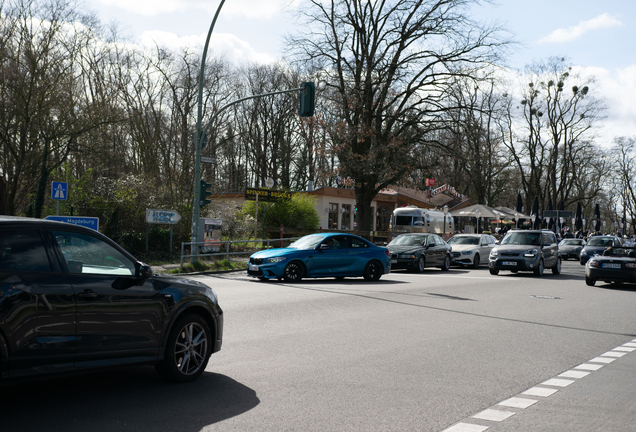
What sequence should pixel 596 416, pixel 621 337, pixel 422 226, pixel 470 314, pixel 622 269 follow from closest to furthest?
pixel 596 416
pixel 621 337
pixel 470 314
pixel 622 269
pixel 422 226

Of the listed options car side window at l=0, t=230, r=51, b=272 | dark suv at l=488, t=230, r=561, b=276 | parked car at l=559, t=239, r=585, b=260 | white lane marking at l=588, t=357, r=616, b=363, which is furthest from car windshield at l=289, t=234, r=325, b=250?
parked car at l=559, t=239, r=585, b=260

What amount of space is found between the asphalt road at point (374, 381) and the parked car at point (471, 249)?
16.9 meters

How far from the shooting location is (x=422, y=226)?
43312 mm

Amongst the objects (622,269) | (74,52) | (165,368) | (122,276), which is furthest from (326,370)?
(74,52)

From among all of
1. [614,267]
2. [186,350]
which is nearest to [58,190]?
[186,350]

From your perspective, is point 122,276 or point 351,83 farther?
point 351,83

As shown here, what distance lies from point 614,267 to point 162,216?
50.8ft

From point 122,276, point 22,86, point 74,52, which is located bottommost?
point 122,276

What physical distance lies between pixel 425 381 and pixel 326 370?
1.06 meters

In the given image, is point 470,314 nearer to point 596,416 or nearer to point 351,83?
point 596,416

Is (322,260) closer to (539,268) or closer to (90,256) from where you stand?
(539,268)

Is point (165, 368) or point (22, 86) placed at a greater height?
point (22, 86)

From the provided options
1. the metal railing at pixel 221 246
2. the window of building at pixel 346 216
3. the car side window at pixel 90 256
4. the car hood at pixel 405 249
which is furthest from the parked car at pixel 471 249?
the car side window at pixel 90 256

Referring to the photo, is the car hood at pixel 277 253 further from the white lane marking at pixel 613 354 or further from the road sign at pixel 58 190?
the white lane marking at pixel 613 354
